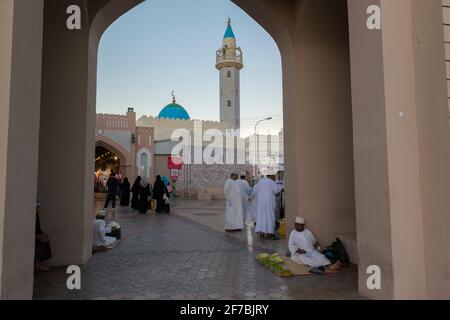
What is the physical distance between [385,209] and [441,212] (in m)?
0.48

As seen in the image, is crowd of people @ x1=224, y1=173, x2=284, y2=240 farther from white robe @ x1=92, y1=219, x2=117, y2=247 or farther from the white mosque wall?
the white mosque wall

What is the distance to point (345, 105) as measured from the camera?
6.27 m

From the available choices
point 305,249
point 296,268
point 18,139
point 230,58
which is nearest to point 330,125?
point 305,249

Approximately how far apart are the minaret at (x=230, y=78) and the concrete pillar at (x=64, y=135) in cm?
2723

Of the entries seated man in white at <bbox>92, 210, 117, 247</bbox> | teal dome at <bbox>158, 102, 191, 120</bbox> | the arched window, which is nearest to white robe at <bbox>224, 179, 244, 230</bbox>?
seated man in white at <bbox>92, 210, 117, 247</bbox>

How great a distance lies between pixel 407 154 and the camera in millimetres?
3566

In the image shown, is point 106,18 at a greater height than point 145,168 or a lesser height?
greater

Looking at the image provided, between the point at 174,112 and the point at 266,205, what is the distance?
23381mm

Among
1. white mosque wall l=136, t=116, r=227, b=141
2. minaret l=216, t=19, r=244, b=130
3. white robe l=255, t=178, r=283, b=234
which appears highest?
minaret l=216, t=19, r=244, b=130

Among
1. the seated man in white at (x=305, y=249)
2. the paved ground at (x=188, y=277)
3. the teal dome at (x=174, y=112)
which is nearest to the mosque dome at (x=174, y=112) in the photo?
the teal dome at (x=174, y=112)

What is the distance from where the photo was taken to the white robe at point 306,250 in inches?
201

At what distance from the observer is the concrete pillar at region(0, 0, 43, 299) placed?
275 cm

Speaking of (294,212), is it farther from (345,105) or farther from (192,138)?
(192,138)
